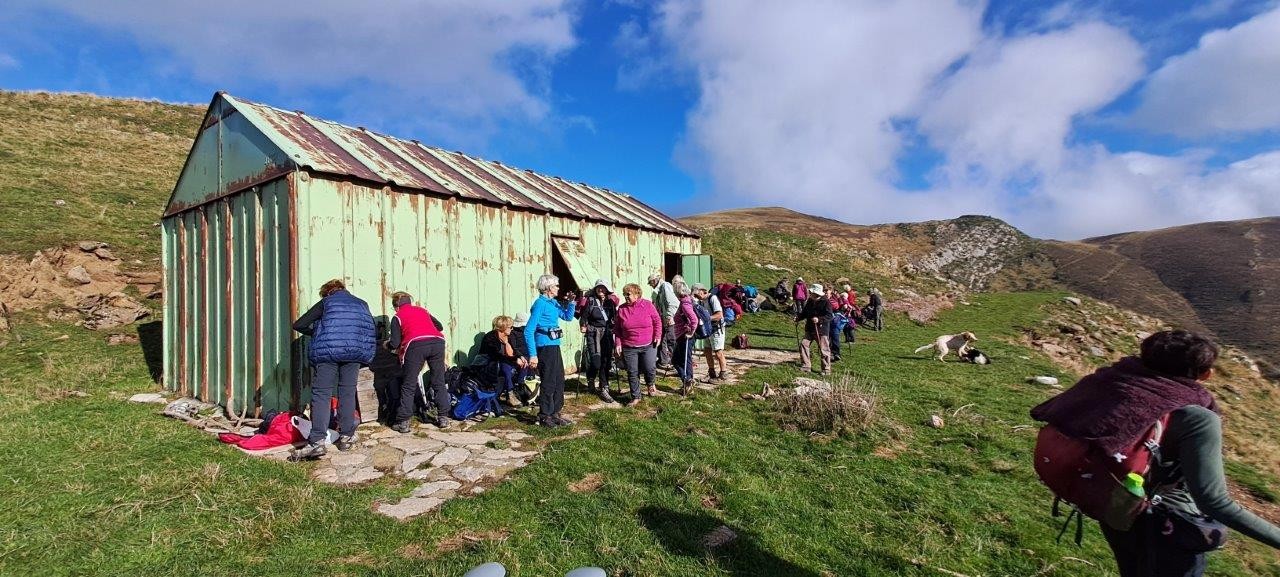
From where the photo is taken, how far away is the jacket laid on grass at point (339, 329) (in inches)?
217

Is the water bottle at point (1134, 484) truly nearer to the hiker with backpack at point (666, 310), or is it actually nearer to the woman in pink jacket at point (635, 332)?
the woman in pink jacket at point (635, 332)

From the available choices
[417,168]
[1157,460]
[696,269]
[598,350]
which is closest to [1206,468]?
[1157,460]

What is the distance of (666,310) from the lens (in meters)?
8.48

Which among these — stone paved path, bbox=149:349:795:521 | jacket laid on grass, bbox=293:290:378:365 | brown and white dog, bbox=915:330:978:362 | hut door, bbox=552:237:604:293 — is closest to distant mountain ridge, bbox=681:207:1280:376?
brown and white dog, bbox=915:330:978:362

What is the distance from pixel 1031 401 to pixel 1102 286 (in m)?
60.1

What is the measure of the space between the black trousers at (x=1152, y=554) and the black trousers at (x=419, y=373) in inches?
241

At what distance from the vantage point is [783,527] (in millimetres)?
4008

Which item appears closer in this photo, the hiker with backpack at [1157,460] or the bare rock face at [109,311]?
the hiker with backpack at [1157,460]

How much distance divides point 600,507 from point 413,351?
326 centimetres

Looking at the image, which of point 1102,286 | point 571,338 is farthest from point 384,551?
point 1102,286

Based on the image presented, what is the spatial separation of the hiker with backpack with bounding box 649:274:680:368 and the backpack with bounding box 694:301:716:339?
1.24 feet

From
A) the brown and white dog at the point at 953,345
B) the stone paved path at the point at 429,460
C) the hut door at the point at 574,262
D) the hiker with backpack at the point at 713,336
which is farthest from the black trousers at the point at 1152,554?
the brown and white dog at the point at 953,345

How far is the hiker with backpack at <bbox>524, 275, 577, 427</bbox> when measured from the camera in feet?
21.7

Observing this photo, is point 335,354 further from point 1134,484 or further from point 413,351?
point 1134,484
